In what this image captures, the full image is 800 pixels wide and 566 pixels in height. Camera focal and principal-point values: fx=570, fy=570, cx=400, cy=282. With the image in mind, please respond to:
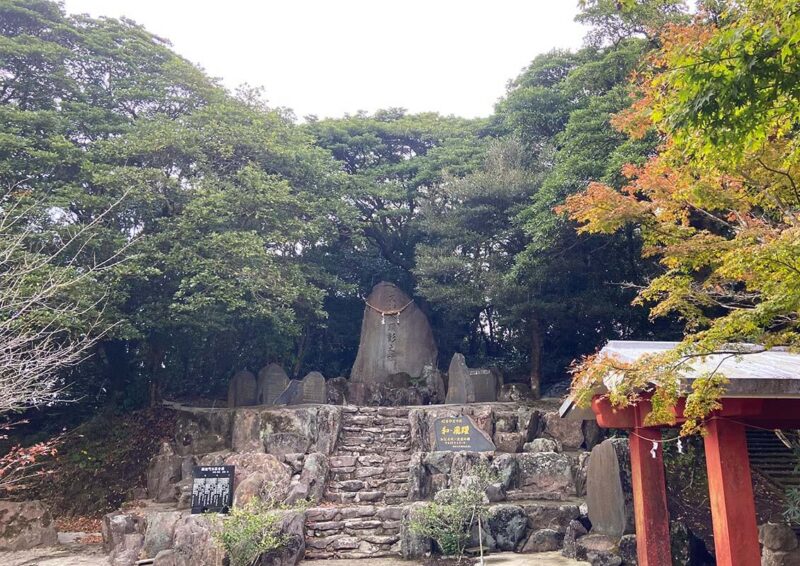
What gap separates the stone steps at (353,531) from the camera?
9.75 meters

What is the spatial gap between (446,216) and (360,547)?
35.2 feet

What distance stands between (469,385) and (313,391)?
169 inches

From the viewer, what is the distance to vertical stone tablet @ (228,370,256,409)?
53.3ft

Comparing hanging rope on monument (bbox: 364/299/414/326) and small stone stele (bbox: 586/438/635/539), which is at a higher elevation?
hanging rope on monument (bbox: 364/299/414/326)

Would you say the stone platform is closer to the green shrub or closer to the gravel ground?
the gravel ground

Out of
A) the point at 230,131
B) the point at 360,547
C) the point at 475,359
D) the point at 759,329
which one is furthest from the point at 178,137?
the point at 759,329

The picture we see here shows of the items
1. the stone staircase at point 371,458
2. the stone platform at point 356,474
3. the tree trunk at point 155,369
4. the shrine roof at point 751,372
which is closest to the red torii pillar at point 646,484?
the shrine roof at point 751,372

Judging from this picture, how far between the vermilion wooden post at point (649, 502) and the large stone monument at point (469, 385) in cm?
831

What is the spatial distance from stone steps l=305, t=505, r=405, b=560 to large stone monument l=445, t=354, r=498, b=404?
5538mm

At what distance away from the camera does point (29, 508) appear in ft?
35.9

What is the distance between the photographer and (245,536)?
Answer: 8.05m

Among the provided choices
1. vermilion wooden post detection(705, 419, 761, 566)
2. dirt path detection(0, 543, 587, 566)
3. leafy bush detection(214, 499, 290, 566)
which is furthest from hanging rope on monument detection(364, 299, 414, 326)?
vermilion wooden post detection(705, 419, 761, 566)

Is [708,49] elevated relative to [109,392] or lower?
elevated

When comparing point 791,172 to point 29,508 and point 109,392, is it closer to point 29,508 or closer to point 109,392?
point 29,508
